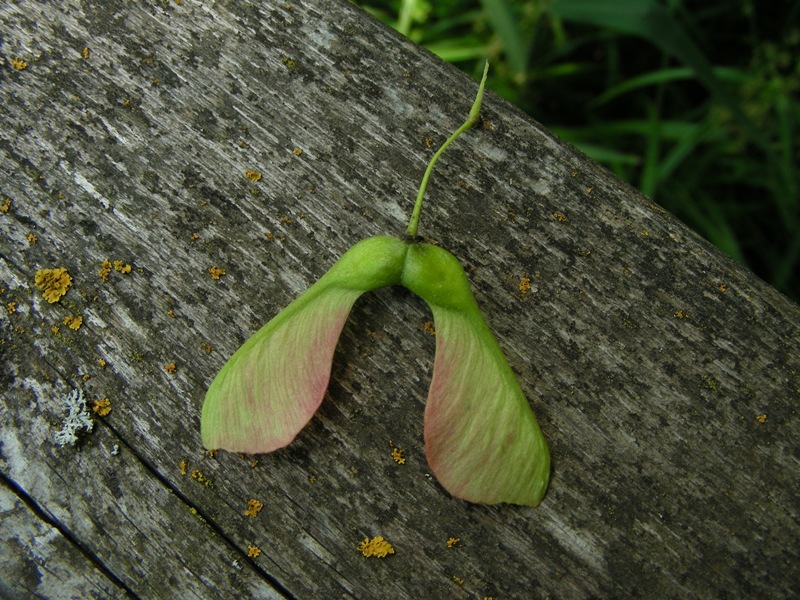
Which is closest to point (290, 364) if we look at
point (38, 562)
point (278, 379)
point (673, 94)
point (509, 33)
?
point (278, 379)

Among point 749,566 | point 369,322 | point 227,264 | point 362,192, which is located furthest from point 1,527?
point 749,566

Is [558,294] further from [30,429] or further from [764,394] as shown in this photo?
[30,429]

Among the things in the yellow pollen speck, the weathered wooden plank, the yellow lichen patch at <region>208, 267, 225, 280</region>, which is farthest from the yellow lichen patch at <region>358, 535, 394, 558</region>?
the yellow lichen patch at <region>208, 267, 225, 280</region>

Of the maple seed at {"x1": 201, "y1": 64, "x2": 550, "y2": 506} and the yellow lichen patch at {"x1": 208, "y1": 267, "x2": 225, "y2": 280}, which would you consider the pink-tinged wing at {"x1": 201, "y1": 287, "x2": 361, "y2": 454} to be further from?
the yellow lichen patch at {"x1": 208, "y1": 267, "x2": 225, "y2": 280}

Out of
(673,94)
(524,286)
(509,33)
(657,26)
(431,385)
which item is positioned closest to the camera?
(431,385)

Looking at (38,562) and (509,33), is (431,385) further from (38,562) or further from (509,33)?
(509,33)

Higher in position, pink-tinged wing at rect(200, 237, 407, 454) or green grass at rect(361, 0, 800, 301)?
green grass at rect(361, 0, 800, 301)

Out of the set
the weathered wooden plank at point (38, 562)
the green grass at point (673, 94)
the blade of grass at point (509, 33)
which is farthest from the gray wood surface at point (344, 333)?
the green grass at point (673, 94)
